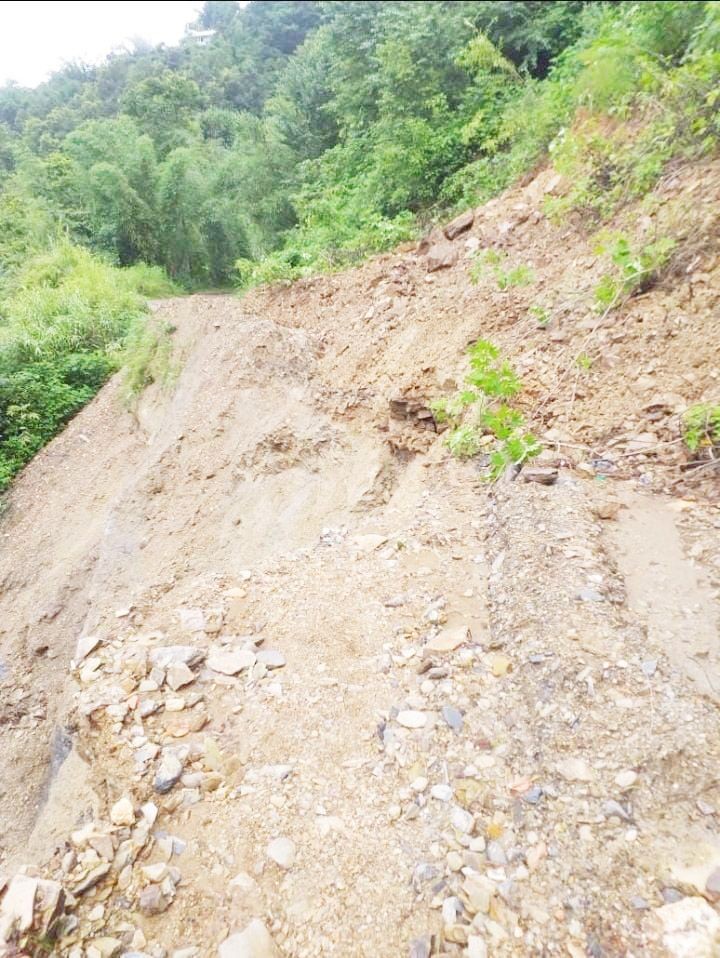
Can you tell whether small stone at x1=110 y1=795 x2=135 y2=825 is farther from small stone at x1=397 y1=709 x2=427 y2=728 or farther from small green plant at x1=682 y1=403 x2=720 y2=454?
small green plant at x1=682 y1=403 x2=720 y2=454

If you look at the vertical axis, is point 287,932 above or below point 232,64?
below

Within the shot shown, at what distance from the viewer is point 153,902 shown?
140 cm

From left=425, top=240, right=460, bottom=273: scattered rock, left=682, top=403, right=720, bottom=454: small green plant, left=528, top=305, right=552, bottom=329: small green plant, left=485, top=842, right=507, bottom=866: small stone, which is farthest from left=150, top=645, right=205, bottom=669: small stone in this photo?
left=425, top=240, right=460, bottom=273: scattered rock

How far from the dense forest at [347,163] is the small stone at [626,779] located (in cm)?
349

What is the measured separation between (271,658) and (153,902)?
0.86 metres

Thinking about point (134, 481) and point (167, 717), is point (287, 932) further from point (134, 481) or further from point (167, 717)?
point (134, 481)

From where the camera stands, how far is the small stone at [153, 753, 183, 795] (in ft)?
5.61

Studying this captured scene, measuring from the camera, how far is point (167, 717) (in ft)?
6.44

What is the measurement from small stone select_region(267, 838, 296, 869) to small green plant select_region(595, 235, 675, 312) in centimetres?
301

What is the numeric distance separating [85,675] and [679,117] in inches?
181

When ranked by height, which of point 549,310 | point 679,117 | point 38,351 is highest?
point 38,351

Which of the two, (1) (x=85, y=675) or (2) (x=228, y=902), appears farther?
(1) (x=85, y=675)

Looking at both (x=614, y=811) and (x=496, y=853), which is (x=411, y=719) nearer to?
(x=496, y=853)

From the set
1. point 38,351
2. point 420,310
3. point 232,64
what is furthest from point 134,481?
point 232,64
